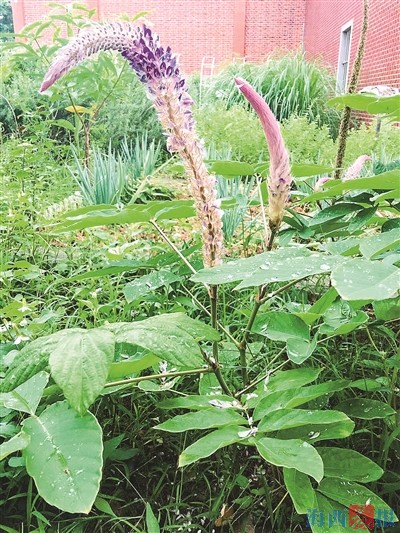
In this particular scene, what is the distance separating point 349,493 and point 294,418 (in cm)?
19

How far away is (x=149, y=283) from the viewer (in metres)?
1.20

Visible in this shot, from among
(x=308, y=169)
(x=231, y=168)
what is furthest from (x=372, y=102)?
(x=231, y=168)

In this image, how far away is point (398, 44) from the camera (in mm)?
8344

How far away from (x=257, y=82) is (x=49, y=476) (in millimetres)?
8983

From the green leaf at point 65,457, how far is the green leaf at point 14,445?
18 mm

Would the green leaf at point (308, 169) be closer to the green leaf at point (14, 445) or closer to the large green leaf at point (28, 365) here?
the large green leaf at point (28, 365)

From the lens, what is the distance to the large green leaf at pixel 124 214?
984 mm

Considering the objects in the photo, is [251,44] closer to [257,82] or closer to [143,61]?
[257,82]

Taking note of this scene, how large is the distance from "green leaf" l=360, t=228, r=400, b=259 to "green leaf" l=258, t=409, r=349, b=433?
0.78ft

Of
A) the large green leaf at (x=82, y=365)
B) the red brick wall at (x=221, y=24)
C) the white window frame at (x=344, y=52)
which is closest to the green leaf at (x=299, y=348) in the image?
the large green leaf at (x=82, y=365)

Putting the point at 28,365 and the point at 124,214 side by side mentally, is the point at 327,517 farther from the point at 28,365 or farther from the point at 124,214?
the point at 124,214

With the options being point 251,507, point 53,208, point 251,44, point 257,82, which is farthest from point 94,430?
point 251,44

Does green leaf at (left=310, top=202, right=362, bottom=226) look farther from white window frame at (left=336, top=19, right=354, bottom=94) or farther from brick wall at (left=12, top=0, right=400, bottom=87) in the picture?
brick wall at (left=12, top=0, right=400, bottom=87)

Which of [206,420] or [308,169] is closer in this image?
[206,420]
